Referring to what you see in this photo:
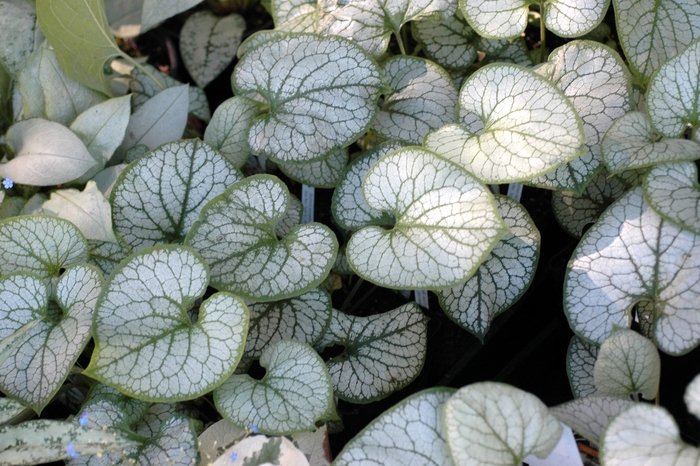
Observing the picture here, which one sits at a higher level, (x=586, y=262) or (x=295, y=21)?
(x=295, y=21)

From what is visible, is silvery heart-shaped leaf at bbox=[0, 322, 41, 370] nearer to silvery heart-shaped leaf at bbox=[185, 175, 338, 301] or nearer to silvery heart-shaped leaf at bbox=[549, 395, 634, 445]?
silvery heart-shaped leaf at bbox=[185, 175, 338, 301]

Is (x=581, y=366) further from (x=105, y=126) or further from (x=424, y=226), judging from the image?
(x=105, y=126)

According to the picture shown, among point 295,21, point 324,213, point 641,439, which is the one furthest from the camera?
point 324,213

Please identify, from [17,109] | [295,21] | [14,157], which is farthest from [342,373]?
[17,109]

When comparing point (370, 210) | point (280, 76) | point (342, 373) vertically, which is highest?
point (280, 76)

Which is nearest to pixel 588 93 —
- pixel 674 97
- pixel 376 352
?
pixel 674 97

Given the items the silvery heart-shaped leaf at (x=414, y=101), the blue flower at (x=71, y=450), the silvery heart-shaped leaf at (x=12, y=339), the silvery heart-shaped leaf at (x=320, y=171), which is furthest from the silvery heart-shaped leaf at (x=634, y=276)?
the silvery heart-shaped leaf at (x=12, y=339)

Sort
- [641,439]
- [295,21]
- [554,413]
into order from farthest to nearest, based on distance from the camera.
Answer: [295,21] < [554,413] < [641,439]

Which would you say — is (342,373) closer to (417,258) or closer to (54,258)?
(417,258)

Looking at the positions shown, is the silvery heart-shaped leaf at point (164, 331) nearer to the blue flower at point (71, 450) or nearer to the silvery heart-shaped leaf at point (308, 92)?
the blue flower at point (71, 450)
